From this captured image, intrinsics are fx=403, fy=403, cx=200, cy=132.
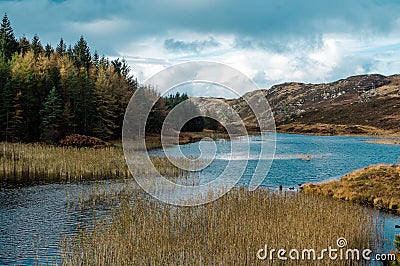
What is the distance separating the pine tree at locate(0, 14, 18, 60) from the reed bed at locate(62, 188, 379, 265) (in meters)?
66.3

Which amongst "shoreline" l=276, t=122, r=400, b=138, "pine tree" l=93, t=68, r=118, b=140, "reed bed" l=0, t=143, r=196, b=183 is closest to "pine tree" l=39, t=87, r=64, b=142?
"pine tree" l=93, t=68, r=118, b=140

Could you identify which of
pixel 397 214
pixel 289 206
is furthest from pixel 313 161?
pixel 289 206

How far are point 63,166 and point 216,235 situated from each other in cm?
1930

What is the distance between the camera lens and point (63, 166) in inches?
Result: 1188

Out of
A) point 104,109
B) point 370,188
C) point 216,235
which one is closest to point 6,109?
point 104,109

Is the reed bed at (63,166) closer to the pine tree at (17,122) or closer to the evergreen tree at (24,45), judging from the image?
the pine tree at (17,122)

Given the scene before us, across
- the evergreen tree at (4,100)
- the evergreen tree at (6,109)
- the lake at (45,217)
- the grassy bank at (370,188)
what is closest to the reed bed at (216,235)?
the lake at (45,217)

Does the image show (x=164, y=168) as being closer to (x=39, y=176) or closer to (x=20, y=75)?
(x=39, y=176)

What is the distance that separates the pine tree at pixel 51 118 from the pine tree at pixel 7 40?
27.7m

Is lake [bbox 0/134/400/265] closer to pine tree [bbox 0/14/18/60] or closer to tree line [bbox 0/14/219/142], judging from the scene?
tree line [bbox 0/14/219/142]

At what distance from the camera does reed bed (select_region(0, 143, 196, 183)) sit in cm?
2862

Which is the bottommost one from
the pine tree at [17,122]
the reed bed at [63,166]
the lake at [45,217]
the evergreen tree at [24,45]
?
the lake at [45,217]

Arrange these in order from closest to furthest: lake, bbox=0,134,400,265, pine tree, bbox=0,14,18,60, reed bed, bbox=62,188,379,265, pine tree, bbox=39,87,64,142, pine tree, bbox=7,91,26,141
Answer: reed bed, bbox=62,188,379,265 → lake, bbox=0,134,400,265 → pine tree, bbox=7,91,26,141 → pine tree, bbox=39,87,64,142 → pine tree, bbox=0,14,18,60

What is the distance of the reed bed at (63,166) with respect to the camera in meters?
28.6
